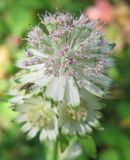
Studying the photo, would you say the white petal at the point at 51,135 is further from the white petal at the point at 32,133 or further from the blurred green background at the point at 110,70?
the blurred green background at the point at 110,70

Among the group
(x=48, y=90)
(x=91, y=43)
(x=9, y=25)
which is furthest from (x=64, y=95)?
(x=9, y=25)

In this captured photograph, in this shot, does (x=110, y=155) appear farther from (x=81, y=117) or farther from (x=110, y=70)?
(x=81, y=117)

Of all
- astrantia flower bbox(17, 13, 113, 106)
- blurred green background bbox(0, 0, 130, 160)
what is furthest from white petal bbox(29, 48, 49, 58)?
blurred green background bbox(0, 0, 130, 160)

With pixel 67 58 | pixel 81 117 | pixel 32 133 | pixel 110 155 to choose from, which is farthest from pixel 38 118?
pixel 110 155

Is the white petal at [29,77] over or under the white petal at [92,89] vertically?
over

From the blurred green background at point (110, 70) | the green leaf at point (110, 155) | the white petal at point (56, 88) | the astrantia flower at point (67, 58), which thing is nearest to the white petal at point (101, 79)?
the astrantia flower at point (67, 58)
